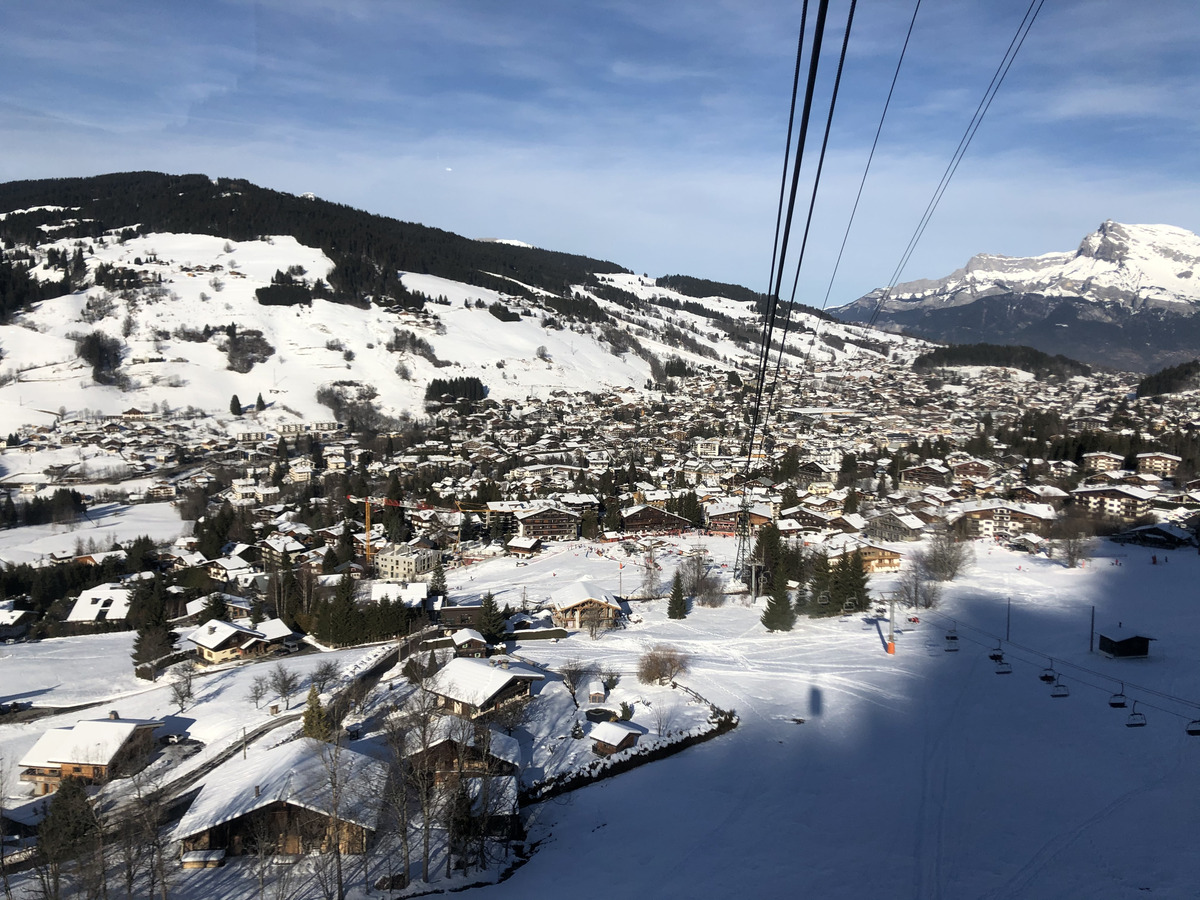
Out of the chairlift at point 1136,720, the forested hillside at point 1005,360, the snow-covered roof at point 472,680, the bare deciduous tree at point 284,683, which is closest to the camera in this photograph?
the chairlift at point 1136,720

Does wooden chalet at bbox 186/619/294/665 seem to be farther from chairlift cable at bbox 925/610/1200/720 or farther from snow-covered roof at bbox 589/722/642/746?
chairlift cable at bbox 925/610/1200/720

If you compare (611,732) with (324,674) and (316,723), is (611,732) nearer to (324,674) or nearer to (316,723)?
(316,723)

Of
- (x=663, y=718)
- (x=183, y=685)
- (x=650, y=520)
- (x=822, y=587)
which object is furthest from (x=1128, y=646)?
(x=650, y=520)

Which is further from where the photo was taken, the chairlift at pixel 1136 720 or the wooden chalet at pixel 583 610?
the wooden chalet at pixel 583 610

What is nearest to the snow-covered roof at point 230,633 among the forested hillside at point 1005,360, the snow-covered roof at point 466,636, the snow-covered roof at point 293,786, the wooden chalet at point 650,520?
the snow-covered roof at point 466,636

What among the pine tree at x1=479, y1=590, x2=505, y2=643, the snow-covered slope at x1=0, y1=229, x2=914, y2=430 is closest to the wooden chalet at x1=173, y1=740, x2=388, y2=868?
the pine tree at x1=479, y1=590, x2=505, y2=643

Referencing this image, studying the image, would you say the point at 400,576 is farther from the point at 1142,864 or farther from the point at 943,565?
the point at 1142,864

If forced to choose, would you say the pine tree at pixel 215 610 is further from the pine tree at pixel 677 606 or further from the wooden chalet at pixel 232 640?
the pine tree at pixel 677 606
